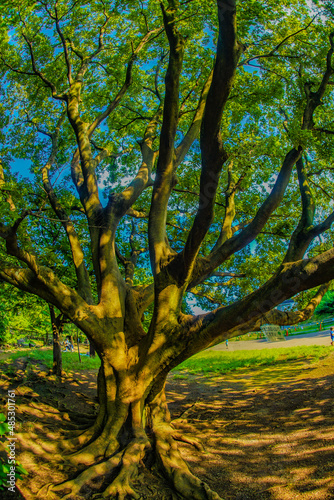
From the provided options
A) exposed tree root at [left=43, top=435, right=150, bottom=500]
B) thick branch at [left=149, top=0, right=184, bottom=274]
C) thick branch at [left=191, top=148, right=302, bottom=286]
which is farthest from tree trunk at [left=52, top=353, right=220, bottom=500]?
thick branch at [left=191, top=148, right=302, bottom=286]

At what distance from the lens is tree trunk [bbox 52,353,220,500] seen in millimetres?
4434

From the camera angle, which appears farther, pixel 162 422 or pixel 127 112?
pixel 127 112

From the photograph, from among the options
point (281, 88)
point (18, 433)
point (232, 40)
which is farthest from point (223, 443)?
point (281, 88)

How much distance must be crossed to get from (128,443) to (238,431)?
2169 mm

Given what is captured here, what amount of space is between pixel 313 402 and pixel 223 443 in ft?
8.23

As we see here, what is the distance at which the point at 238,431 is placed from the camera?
6418 millimetres

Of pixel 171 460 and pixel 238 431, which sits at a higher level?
pixel 171 460

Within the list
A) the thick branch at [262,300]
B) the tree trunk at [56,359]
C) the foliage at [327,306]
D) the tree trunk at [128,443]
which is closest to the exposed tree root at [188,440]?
the tree trunk at [128,443]

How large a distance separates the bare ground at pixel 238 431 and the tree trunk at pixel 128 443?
0.79 ft

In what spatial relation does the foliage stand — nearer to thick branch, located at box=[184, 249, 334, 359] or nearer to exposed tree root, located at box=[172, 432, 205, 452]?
exposed tree root, located at box=[172, 432, 205, 452]

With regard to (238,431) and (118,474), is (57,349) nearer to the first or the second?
(238,431)

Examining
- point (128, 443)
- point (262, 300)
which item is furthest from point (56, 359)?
point (262, 300)

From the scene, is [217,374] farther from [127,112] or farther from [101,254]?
[127,112]

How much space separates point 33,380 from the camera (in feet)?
33.9
